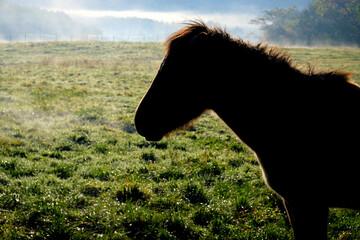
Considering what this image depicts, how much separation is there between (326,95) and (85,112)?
31.4 ft

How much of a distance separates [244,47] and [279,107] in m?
0.68

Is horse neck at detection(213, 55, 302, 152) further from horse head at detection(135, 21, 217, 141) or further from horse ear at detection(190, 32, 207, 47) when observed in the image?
horse ear at detection(190, 32, 207, 47)

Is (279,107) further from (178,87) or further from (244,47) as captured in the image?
(178,87)

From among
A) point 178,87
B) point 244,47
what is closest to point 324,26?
point 244,47

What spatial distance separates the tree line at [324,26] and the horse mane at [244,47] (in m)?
70.4

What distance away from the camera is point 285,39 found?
81.0 m

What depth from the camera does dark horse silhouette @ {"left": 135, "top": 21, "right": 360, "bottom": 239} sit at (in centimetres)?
243

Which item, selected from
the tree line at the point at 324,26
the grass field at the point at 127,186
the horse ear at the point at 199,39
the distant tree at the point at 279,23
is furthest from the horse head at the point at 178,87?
the distant tree at the point at 279,23

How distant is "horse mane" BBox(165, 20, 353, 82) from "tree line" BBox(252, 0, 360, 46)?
70.4m

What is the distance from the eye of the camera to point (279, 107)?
252cm

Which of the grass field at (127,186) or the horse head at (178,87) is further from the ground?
the horse head at (178,87)

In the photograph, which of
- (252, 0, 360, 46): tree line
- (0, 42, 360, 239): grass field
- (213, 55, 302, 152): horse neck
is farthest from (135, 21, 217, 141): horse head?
(252, 0, 360, 46): tree line

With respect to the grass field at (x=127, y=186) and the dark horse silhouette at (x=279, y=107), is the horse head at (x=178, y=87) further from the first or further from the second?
the grass field at (x=127, y=186)

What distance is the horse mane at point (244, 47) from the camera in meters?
2.47
